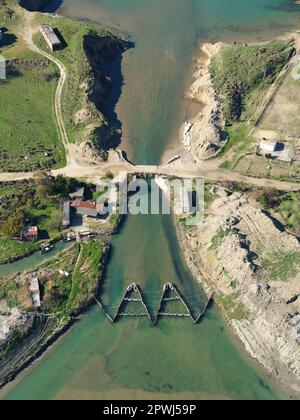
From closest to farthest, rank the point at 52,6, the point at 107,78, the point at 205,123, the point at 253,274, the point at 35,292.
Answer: the point at 253,274, the point at 35,292, the point at 205,123, the point at 107,78, the point at 52,6

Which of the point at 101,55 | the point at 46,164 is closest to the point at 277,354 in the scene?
the point at 46,164

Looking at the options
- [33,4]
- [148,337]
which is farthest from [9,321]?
[33,4]

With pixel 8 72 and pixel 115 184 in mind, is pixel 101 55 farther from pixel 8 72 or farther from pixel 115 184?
pixel 115 184

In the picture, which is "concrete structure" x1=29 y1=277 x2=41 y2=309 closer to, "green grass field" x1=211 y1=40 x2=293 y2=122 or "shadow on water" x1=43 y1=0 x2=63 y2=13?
"green grass field" x1=211 y1=40 x2=293 y2=122

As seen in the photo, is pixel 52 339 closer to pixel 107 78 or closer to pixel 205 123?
pixel 205 123

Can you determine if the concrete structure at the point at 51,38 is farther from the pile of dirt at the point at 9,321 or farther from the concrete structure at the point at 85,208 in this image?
the pile of dirt at the point at 9,321

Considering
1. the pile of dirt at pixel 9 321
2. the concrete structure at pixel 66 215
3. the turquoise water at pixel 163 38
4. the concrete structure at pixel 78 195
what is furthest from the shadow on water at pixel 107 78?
the pile of dirt at pixel 9 321
